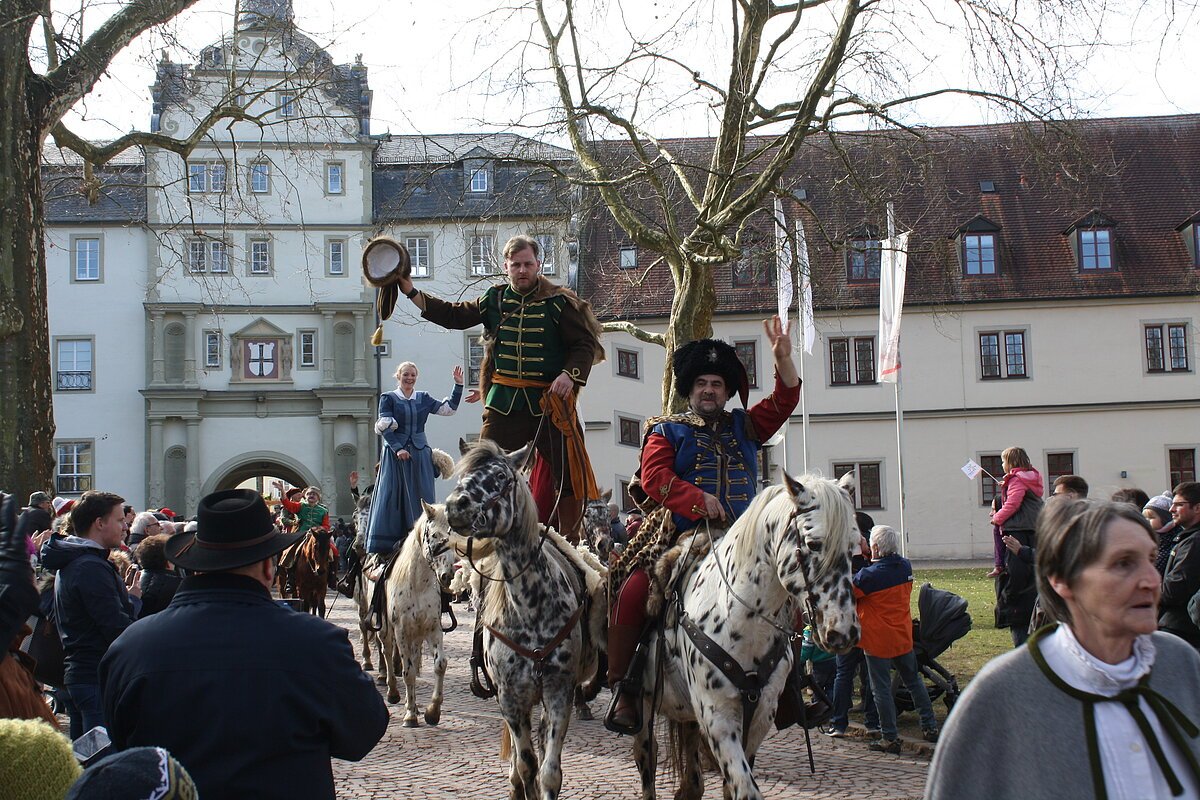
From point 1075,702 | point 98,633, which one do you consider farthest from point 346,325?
point 1075,702

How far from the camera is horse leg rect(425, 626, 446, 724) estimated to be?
35.1 feet

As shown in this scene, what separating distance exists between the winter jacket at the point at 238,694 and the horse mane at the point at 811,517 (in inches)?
93.3

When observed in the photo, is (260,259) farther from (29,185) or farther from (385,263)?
(385,263)

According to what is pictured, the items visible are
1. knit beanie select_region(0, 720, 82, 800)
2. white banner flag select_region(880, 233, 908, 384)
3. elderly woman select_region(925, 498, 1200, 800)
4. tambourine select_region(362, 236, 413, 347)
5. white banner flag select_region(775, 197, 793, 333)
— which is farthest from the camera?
white banner flag select_region(880, 233, 908, 384)

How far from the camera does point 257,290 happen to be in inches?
1727

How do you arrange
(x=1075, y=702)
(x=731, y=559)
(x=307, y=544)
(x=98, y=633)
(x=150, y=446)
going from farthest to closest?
(x=150, y=446) → (x=307, y=544) → (x=98, y=633) → (x=731, y=559) → (x=1075, y=702)

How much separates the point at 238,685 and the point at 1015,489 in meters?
9.61

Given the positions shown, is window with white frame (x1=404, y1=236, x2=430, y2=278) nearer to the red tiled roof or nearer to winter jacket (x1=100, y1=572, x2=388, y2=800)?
the red tiled roof

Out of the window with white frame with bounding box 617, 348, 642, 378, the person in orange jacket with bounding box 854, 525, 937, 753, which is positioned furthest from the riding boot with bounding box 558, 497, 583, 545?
the window with white frame with bounding box 617, 348, 642, 378

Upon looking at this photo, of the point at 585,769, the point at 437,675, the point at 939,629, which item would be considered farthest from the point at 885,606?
the point at 437,675

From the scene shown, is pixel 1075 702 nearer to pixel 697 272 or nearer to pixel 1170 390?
pixel 697 272

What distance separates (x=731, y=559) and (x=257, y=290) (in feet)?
132

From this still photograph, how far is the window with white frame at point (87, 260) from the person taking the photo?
43562 mm

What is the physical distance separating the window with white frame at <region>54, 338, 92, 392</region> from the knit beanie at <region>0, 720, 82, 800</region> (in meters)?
44.2
